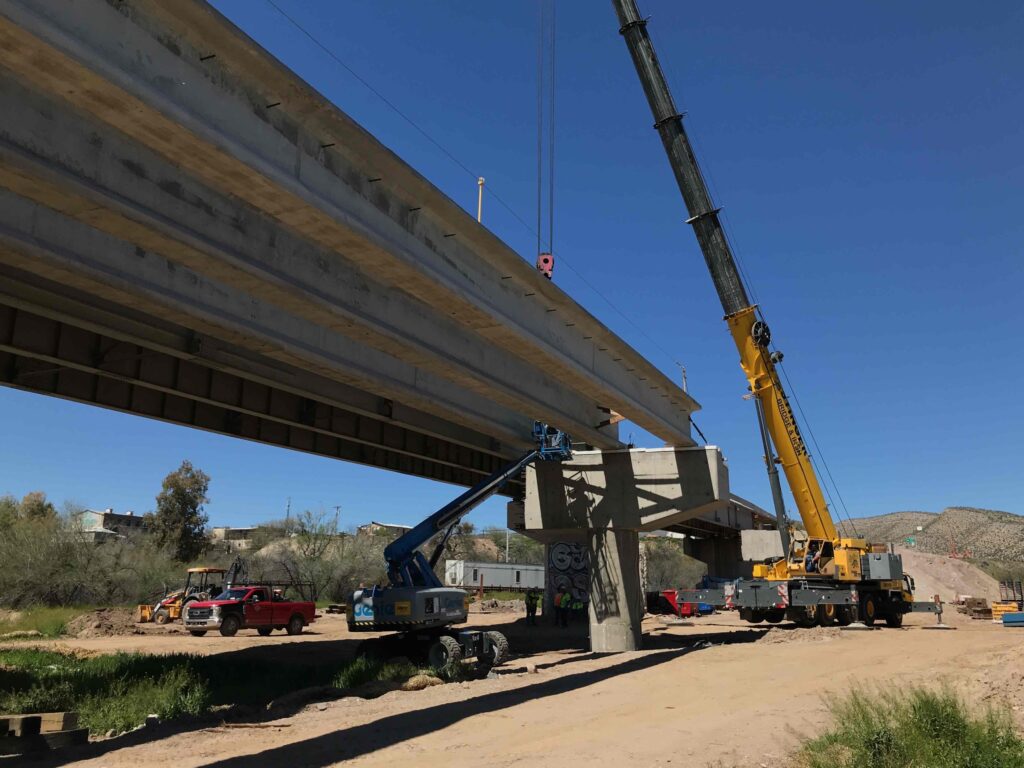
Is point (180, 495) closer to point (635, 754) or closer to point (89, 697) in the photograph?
point (89, 697)

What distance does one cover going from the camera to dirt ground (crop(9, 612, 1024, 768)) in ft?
30.6

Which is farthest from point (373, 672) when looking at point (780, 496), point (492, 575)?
point (492, 575)

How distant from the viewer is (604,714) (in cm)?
1222

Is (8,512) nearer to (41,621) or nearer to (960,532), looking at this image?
(41,621)

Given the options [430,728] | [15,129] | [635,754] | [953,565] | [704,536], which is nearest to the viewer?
[15,129]

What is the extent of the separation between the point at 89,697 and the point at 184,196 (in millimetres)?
9249

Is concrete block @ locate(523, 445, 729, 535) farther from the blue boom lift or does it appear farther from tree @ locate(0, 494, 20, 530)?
tree @ locate(0, 494, 20, 530)

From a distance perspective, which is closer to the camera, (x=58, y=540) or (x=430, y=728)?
(x=430, y=728)

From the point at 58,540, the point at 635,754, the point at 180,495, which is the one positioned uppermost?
the point at 180,495

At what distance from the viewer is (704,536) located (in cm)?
6022

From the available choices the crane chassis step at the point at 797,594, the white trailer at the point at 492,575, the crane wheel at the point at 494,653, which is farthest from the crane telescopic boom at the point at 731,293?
the white trailer at the point at 492,575

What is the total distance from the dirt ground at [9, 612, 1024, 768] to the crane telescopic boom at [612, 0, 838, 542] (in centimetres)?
693

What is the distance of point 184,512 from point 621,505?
62.7 meters

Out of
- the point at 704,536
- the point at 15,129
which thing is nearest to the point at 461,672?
the point at 15,129
